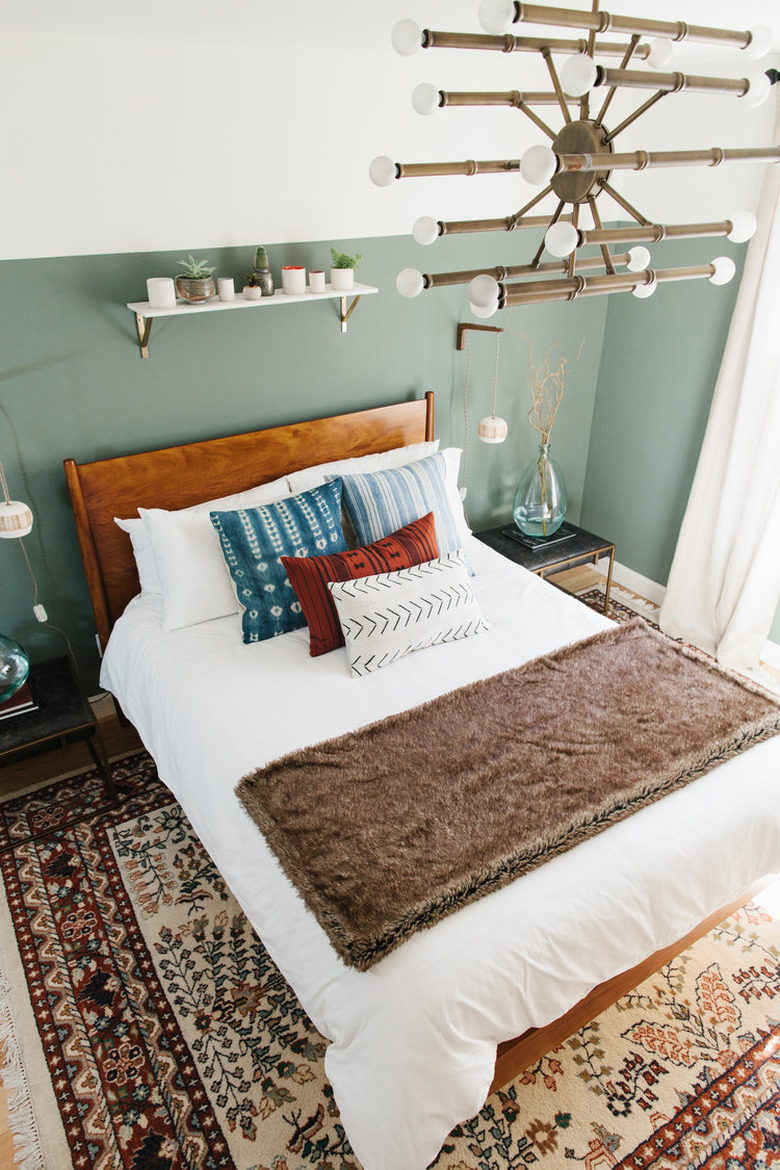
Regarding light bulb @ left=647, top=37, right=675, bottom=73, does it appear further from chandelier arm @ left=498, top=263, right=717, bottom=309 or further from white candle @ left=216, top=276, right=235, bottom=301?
white candle @ left=216, top=276, right=235, bottom=301

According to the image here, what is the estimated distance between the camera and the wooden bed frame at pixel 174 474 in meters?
2.79

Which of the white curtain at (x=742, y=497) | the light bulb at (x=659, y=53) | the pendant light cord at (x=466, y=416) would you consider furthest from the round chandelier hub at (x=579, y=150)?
the pendant light cord at (x=466, y=416)

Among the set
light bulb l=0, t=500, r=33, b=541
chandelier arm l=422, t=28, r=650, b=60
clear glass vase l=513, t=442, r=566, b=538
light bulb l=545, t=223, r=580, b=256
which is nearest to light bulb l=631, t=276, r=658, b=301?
light bulb l=545, t=223, r=580, b=256

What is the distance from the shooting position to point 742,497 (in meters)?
3.43

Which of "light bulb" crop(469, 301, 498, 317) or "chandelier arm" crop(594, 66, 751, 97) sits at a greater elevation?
"chandelier arm" crop(594, 66, 751, 97)

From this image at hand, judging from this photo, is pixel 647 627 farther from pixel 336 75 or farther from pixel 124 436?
pixel 336 75

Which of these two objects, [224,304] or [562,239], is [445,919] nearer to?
[562,239]

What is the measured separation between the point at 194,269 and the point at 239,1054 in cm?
234

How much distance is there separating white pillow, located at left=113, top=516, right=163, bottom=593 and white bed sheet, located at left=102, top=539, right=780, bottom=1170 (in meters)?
0.12

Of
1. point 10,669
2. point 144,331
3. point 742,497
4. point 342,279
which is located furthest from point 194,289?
point 742,497

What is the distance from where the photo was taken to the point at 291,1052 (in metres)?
2.04

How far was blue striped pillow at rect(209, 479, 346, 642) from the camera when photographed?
2670mm

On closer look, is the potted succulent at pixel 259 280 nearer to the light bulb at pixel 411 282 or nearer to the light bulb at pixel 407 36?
the light bulb at pixel 411 282

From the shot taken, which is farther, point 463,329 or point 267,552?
point 463,329
